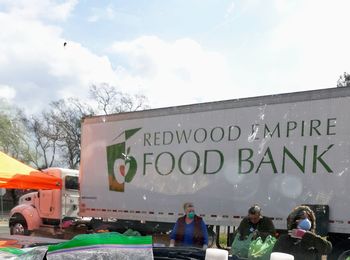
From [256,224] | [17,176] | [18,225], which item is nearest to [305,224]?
[256,224]

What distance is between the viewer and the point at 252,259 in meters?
4.32

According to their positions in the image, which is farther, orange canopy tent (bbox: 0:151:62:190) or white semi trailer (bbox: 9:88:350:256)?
orange canopy tent (bbox: 0:151:62:190)

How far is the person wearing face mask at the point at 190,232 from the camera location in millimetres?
7402

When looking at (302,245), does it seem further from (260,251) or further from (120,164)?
(120,164)

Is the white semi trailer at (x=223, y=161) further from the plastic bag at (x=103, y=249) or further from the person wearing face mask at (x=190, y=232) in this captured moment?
the plastic bag at (x=103, y=249)

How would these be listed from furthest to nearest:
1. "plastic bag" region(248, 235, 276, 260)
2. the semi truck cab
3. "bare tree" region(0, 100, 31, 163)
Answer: "bare tree" region(0, 100, 31, 163) → the semi truck cab → "plastic bag" region(248, 235, 276, 260)

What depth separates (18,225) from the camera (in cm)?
1568

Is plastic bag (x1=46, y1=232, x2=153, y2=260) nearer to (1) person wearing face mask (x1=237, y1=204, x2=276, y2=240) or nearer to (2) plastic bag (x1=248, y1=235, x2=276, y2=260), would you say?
(2) plastic bag (x1=248, y1=235, x2=276, y2=260)

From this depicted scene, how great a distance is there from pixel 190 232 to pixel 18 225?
9.83m

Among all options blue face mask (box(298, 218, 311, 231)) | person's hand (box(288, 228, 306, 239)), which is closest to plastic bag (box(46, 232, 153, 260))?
person's hand (box(288, 228, 306, 239))

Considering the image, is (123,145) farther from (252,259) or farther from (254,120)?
(252,259)

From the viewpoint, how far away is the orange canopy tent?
11.5 meters

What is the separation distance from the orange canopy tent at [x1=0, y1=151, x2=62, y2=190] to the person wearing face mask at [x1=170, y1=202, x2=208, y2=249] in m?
5.49

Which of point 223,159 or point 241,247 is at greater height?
point 223,159
